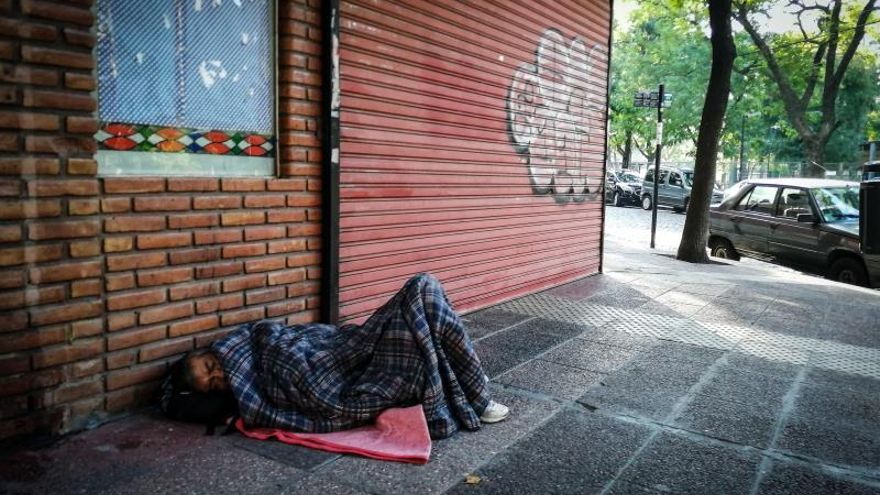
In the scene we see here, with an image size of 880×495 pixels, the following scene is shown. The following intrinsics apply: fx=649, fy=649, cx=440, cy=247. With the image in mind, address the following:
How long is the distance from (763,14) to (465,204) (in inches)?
799

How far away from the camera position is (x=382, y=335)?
329 cm

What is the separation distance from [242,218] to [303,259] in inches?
22.6

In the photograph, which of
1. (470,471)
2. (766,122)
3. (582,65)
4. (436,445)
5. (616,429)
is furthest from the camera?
(766,122)

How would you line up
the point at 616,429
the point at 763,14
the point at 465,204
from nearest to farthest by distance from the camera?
the point at 616,429
the point at 465,204
the point at 763,14

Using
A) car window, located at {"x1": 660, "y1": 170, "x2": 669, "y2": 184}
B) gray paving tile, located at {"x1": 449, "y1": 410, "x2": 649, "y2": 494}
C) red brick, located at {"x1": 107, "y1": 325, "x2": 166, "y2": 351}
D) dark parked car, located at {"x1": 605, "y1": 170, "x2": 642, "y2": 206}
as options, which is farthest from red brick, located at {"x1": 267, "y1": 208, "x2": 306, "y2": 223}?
dark parked car, located at {"x1": 605, "y1": 170, "x2": 642, "y2": 206}

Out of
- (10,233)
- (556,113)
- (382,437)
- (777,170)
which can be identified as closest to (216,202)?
(10,233)

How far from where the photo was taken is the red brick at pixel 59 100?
2.84 meters

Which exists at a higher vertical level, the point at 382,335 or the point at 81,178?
the point at 81,178

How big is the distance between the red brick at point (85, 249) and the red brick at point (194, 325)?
0.59m

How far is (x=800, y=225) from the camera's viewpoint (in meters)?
9.02

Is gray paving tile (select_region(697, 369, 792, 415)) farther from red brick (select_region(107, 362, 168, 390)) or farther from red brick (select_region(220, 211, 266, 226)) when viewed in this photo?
red brick (select_region(107, 362, 168, 390))

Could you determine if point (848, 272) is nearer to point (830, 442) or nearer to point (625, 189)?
point (830, 442)

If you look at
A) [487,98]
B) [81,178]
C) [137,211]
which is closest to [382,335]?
[137,211]

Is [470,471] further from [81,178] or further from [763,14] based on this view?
[763,14]
